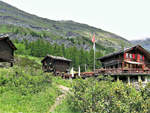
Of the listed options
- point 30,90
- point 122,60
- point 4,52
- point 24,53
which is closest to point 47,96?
point 30,90

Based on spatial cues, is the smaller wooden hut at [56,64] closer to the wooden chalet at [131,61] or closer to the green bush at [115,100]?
the wooden chalet at [131,61]

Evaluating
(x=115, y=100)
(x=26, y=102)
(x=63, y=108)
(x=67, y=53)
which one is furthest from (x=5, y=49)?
(x=67, y=53)

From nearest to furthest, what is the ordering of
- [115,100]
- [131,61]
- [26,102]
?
[115,100] < [26,102] < [131,61]

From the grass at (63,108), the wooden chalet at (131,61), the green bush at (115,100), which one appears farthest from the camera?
the wooden chalet at (131,61)

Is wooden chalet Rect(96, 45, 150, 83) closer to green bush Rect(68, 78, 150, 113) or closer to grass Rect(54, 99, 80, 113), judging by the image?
grass Rect(54, 99, 80, 113)

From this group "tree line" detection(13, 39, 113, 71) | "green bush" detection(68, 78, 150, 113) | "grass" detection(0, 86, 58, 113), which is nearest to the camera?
"green bush" detection(68, 78, 150, 113)

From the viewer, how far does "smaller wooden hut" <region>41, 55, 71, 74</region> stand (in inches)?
1976

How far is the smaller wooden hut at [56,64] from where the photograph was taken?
50.2m

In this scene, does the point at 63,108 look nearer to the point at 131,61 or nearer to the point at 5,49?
the point at 5,49

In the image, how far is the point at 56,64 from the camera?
50.4 meters

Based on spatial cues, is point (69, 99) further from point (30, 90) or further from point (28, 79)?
point (28, 79)

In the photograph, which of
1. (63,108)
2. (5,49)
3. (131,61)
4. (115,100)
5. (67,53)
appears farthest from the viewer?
(67,53)

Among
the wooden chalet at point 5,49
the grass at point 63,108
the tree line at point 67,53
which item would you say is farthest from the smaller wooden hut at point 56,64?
the grass at point 63,108

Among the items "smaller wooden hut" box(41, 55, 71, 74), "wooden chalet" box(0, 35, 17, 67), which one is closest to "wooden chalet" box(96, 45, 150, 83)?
"smaller wooden hut" box(41, 55, 71, 74)
